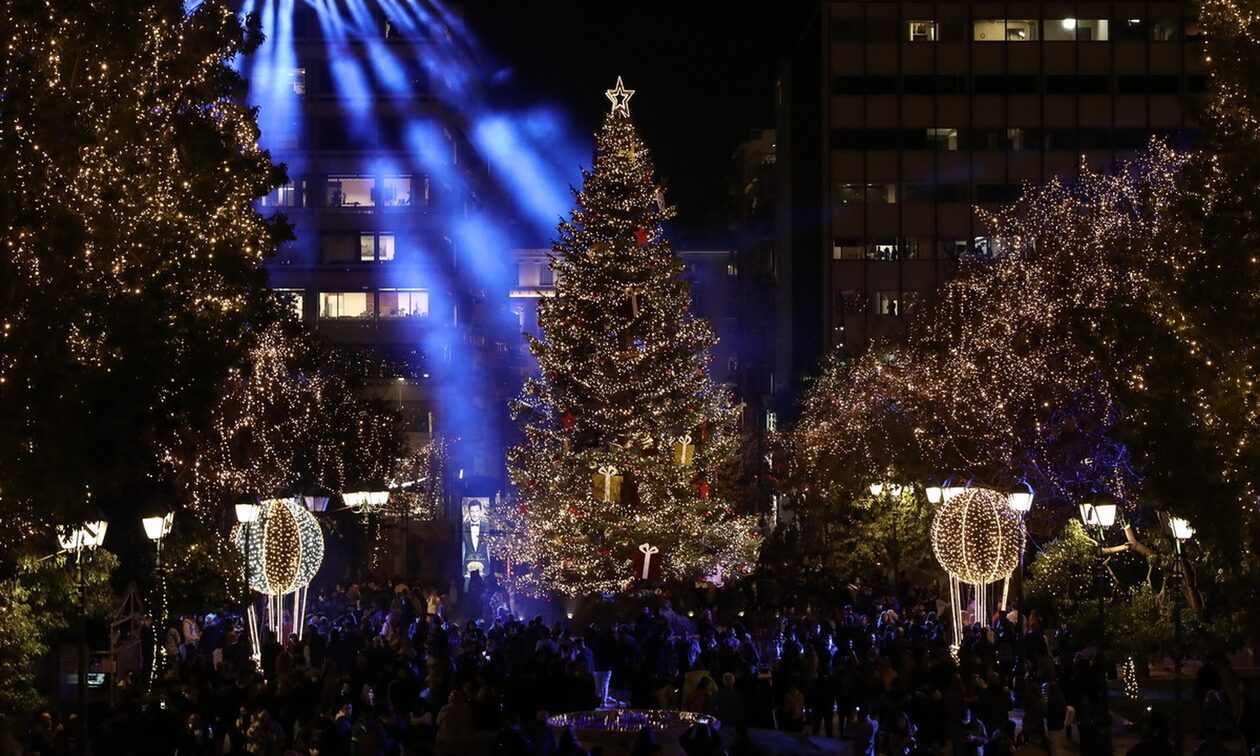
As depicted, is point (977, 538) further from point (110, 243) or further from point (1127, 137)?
point (1127, 137)

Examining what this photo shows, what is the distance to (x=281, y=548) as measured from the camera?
28406mm

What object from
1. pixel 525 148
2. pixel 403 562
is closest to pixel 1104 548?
pixel 403 562

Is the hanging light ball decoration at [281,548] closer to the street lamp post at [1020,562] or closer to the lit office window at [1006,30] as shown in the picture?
the street lamp post at [1020,562]

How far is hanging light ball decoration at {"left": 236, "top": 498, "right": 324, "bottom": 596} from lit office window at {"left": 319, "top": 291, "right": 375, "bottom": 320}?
156ft

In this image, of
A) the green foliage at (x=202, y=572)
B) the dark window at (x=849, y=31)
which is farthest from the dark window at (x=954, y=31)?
the green foliage at (x=202, y=572)

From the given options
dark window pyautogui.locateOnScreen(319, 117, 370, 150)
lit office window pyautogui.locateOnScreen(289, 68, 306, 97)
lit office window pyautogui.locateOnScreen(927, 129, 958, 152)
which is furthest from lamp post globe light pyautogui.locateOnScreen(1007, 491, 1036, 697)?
lit office window pyautogui.locateOnScreen(289, 68, 306, 97)

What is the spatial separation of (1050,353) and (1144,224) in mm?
3509

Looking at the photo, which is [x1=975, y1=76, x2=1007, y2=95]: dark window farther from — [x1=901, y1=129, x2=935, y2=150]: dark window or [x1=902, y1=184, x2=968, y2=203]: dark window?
[x1=902, y1=184, x2=968, y2=203]: dark window

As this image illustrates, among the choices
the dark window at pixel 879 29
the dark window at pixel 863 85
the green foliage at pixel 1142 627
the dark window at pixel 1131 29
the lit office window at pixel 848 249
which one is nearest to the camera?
the green foliage at pixel 1142 627

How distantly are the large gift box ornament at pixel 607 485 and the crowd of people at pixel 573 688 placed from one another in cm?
994

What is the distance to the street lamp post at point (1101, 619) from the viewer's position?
63.8 feet

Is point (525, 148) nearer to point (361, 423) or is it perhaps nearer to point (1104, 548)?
point (361, 423)

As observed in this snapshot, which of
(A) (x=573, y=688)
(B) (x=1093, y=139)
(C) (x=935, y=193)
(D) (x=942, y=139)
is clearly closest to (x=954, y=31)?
(D) (x=942, y=139)

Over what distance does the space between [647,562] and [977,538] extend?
49.1 feet
